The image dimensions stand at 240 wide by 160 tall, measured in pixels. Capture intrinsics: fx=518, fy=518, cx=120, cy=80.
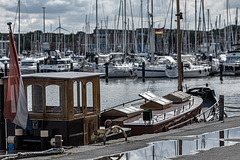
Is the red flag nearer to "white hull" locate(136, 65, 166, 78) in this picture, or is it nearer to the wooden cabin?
the wooden cabin

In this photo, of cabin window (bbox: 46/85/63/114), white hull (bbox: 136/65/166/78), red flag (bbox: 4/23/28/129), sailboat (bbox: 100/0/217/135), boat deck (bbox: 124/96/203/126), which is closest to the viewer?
red flag (bbox: 4/23/28/129)

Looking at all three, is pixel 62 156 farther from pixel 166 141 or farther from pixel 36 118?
pixel 166 141

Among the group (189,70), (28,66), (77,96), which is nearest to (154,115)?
(77,96)

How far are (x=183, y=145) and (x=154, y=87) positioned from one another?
50274 mm

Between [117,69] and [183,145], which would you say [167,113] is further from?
[117,69]

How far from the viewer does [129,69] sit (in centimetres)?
8344

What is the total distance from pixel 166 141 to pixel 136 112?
4603 millimetres

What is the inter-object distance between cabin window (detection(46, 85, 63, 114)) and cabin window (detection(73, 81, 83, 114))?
59cm

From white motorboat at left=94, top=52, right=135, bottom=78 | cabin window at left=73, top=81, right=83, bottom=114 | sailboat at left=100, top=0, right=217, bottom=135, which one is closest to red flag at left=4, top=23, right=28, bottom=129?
cabin window at left=73, top=81, right=83, bottom=114

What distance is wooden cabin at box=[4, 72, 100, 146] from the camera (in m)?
17.0

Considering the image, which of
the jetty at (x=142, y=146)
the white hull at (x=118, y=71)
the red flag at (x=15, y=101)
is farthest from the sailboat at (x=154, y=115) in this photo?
the white hull at (x=118, y=71)

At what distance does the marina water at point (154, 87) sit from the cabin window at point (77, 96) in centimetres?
3015

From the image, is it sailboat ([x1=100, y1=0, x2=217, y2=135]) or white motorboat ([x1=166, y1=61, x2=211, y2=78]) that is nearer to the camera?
sailboat ([x1=100, y1=0, x2=217, y2=135])

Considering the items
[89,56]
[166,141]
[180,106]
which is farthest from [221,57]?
[166,141]
